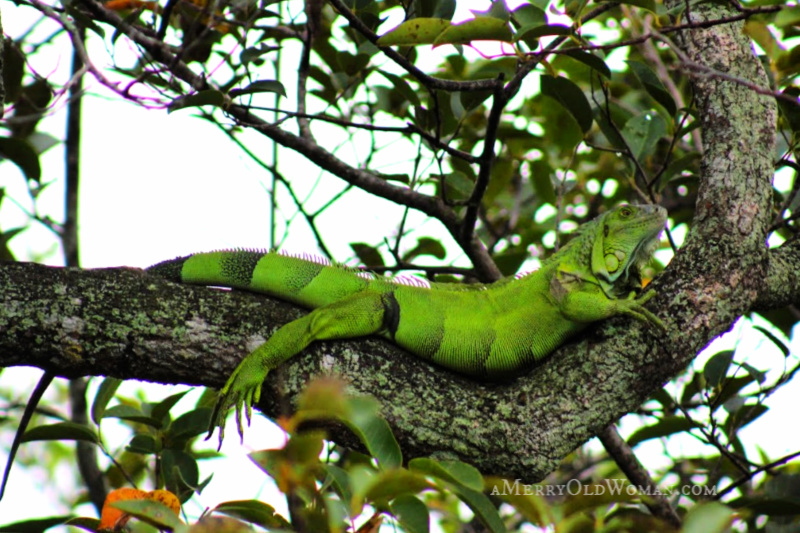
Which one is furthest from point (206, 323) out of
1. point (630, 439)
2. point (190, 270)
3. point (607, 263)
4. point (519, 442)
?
point (630, 439)

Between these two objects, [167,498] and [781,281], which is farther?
[781,281]

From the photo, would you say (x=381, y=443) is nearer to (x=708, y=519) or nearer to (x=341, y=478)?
(x=341, y=478)

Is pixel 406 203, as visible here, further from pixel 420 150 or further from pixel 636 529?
pixel 636 529

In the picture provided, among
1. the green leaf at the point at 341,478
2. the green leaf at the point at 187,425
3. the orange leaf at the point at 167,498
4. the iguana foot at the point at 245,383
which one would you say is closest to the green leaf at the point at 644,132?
the iguana foot at the point at 245,383

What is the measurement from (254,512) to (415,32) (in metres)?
2.14

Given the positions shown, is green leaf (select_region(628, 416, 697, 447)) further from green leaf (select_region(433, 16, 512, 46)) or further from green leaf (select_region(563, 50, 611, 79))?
green leaf (select_region(433, 16, 512, 46))

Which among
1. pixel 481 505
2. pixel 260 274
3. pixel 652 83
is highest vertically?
pixel 652 83

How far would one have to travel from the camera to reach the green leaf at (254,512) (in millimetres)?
3088

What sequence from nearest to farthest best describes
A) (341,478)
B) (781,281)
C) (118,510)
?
1. (341,478)
2. (118,510)
3. (781,281)

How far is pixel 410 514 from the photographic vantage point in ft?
8.74

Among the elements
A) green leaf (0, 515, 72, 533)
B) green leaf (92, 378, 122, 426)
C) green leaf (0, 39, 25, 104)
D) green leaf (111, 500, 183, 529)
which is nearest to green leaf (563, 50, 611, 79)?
green leaf (111, 500, 183, 529)

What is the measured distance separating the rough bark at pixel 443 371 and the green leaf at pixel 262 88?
4.27 feet

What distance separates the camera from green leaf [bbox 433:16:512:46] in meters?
3.65

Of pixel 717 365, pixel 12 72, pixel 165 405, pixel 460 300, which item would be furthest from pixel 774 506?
pixel 12 72
